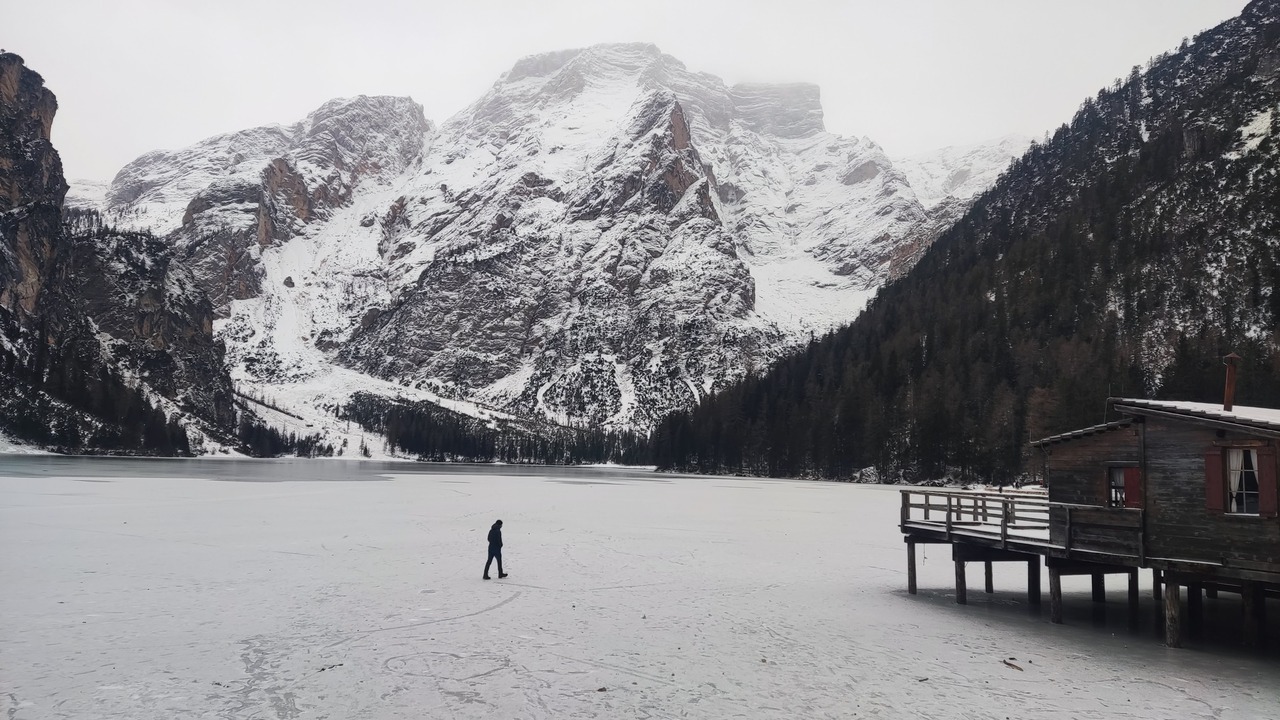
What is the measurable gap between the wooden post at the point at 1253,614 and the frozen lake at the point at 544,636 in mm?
1497

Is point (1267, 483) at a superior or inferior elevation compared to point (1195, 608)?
superior

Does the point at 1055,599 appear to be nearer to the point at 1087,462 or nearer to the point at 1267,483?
the point at 1087,462

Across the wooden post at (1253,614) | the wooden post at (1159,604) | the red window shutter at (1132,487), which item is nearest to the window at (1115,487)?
the red window shutter at (1132,487)

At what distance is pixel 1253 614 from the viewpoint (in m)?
19.4

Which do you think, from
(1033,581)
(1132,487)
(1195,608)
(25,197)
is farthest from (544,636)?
(25,197)

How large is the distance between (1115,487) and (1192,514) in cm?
246

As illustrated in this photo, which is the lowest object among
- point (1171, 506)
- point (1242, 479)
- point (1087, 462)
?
point (1171, 506)

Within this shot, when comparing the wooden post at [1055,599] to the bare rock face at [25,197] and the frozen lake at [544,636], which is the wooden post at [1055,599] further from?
the bare rock face at [25,197]

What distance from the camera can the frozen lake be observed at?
43.7 feet

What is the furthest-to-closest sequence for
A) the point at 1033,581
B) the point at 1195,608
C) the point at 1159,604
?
the point at 1033,581, the point at 1159,604, the point at 1195,608

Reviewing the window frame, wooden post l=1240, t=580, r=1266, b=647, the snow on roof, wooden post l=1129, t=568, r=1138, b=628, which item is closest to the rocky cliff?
wooden post l=1129, t=568, r=1138, b=628

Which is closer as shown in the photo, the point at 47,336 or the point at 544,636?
the point at 544,636

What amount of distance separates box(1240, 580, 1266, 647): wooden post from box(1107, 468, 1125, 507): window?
3.33 m

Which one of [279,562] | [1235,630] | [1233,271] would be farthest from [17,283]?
[1233,271]
